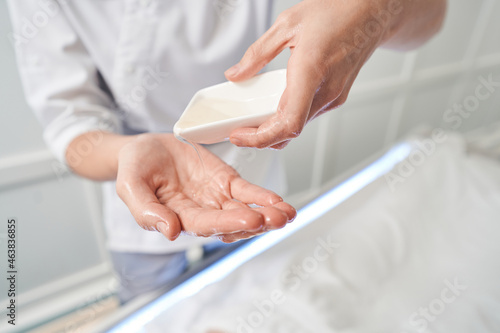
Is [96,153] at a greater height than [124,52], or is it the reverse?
[124,52]

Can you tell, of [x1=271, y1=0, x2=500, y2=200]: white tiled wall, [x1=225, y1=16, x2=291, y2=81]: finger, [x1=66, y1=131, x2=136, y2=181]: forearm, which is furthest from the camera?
[x1=271, y1=0, x2=500, y2=200]: white tiled wall

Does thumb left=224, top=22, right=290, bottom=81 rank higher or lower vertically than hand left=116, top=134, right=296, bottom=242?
higher

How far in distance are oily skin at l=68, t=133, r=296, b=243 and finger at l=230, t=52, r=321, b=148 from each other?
80 mm

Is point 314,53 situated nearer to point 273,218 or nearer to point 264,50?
point 264,50

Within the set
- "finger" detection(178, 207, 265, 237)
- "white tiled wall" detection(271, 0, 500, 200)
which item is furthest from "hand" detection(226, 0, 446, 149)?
"white tiled wall" detection(271, 0, 500, 200)

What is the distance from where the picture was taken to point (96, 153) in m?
0.65

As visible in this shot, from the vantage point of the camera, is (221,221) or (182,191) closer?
(221,221)

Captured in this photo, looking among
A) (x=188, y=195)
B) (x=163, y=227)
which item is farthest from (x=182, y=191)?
(x=163, y=227)

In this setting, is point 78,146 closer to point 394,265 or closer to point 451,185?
point 394,265

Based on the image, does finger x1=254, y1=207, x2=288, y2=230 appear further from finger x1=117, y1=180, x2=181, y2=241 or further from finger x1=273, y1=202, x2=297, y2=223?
finger x1=117, y1=180, x2=181, y2=241

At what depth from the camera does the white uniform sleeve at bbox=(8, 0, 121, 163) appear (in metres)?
0.61

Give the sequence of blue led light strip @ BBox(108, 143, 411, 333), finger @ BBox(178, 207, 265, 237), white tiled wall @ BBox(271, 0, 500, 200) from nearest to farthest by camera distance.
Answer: finger @ BBox(178, 207, 265, 237) < blue led light strip @ BBox(108, 143, 411, 333) < white tiled wall @ BBox(271, 0, 500, 200)

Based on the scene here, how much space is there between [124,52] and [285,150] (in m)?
0.93

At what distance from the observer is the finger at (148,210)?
1.33 ft
